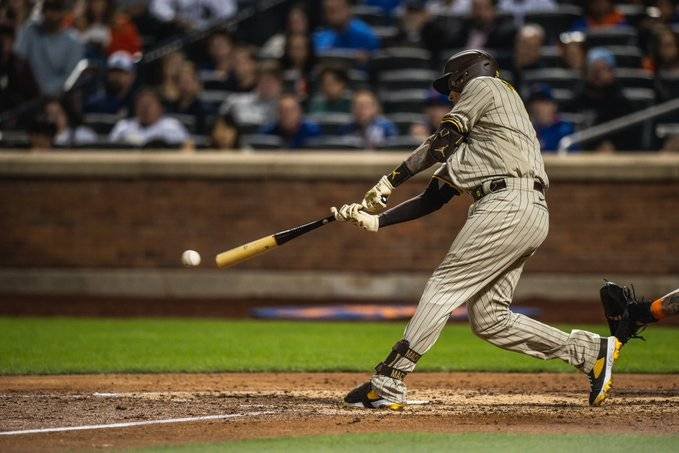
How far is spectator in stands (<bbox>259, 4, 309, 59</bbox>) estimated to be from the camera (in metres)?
16.6

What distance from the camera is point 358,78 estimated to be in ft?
52.9

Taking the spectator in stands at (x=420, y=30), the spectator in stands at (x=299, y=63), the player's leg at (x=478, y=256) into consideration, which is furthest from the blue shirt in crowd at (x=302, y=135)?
the player's leg at (x=478, y=256)

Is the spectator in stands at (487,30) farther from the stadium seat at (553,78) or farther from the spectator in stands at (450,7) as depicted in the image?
the stadium seat at (553,78)

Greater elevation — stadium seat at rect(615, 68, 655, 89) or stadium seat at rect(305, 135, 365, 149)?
stadium seat at rect(615, 68, 655, 89)

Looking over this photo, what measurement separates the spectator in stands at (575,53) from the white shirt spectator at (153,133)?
482 cm

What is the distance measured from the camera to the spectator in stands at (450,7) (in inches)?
654

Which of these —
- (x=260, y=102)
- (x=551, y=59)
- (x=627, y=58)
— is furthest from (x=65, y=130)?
(x=627, y=58)

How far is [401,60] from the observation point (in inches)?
635

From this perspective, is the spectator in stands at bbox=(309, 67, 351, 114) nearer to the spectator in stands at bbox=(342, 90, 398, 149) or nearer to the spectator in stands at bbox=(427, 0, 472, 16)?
the spectator in stands at bbox=(342, 90, 398, 149)

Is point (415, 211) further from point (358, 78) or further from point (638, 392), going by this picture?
point (358, 78)

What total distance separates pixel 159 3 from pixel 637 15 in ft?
22.6

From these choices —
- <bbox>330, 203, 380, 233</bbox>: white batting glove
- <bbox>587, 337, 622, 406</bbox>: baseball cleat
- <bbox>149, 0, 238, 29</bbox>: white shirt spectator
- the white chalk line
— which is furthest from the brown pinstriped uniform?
<bbox>149, 0, 238, 29</bbox>: white shirt spectator

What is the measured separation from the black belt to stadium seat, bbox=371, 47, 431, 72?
902 centimetres

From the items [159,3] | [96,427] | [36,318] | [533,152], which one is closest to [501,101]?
[533,152]
